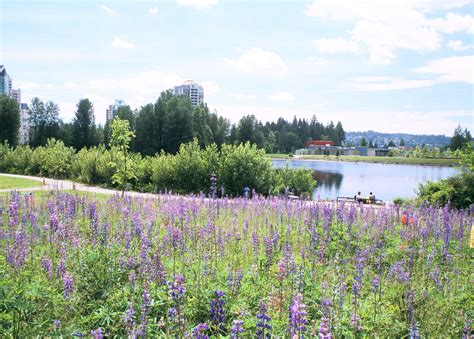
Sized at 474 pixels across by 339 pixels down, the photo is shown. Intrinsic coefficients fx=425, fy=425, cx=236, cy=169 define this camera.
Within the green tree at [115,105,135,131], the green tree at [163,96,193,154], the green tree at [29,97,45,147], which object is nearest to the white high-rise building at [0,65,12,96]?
the green tree at [29,97,45,147]

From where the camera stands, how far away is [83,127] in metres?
77.8

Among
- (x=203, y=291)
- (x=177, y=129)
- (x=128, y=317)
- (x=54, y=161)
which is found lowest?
(x=203, y=291)

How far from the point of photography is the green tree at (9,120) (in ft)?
216

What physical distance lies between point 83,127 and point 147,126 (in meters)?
17.6

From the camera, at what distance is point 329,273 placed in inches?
264

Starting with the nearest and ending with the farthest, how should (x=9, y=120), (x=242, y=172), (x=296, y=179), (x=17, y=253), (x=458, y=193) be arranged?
(x=17, y=253) < (x=458, y=193) < (x=242, y=172) < (x=296, y=179) < (x=9, y=120)

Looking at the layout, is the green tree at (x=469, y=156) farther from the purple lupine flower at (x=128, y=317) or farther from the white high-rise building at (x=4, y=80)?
the white high-rise building at (x=4, y=80)

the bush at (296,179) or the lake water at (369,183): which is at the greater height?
the bush at (296,179)

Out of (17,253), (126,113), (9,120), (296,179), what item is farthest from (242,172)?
(126,113)

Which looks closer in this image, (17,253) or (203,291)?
(203,291)

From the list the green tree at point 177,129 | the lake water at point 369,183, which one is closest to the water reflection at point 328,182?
the lake water at point 369,183

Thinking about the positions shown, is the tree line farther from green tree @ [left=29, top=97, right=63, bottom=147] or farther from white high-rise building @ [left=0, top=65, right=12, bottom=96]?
white high-rise building @ [left=0, top=65, right=12, bottom=96]

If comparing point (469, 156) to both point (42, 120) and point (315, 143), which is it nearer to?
point (42, 120)

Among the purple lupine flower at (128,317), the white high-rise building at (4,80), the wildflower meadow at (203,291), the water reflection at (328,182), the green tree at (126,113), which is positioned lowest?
the water reflection at (328,182)
